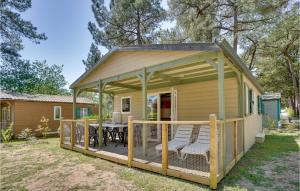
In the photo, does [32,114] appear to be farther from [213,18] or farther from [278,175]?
[278,175]

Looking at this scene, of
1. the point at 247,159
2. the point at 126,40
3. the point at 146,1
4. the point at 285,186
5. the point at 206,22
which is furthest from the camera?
the point at 126,40

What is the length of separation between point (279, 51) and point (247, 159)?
54.7 feet

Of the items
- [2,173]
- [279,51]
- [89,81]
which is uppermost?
[279,51]

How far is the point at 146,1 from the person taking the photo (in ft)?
50.1

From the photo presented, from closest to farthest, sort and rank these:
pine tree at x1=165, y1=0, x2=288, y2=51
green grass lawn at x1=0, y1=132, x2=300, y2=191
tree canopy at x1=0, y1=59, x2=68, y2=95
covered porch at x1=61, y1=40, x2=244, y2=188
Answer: green grass lawn at x1=0, y1=132, x2=300, y2=191, covered porch at x1=61, y1=40, x2=244, y2=188, pine tree at x1=165, y1=0, x2=288, y2=51, tree canopy at x1=0, y1=59, x2=68, y2=95

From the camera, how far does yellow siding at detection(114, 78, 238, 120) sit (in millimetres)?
6992

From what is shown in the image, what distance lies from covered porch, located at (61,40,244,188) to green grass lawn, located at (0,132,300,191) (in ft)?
0.84

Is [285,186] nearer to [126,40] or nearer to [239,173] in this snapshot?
[239,173]

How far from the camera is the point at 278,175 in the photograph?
469cm

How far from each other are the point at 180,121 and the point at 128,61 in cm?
324

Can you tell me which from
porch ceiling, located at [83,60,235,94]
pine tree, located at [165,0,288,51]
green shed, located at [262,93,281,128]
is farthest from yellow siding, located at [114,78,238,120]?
green shed, located at [262,93,281,128]

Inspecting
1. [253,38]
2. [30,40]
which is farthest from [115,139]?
[253,38]

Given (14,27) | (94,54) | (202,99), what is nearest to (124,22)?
(94,54)

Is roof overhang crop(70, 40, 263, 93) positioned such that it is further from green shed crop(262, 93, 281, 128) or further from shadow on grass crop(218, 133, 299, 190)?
green shed crop(262, 93, 281, 128)
